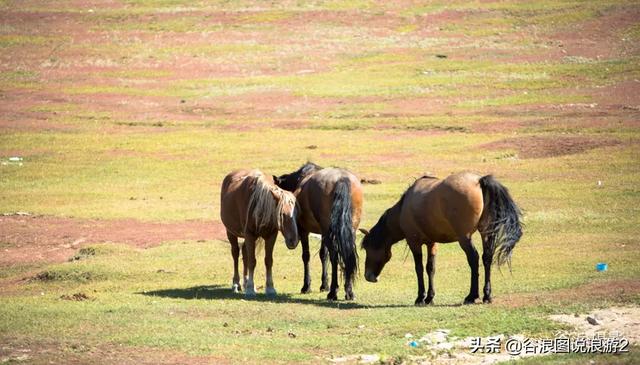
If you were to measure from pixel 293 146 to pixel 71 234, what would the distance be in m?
15.9

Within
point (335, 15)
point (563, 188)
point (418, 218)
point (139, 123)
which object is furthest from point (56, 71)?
point (418, 218)

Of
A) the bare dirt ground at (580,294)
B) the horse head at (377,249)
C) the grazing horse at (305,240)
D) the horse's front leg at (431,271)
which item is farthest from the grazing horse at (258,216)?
the bare dirt ground at (580,294)

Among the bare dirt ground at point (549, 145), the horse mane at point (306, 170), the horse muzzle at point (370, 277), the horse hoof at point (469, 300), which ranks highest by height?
the horse mane at point (306, 170)

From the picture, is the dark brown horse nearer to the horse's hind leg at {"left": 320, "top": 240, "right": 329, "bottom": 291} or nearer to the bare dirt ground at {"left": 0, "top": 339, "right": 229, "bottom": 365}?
the horse's hind leg at {"left": 320, "top": 240, "right": 329, "bottom": 291}

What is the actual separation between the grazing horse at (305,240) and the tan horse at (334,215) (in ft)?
0.06

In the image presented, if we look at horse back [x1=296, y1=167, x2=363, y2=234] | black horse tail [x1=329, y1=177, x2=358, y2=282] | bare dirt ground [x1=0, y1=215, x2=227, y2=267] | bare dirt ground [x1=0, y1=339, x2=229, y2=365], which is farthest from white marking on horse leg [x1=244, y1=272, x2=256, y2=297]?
bare dirt ground [x1=0, y1=215, x2=227, y2=267]

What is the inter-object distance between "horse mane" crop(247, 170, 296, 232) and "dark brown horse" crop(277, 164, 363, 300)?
522mm

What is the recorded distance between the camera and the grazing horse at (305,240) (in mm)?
18000

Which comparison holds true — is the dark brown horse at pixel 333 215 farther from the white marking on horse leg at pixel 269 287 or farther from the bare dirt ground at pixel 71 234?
the bare dirt ground at pixel 71 234

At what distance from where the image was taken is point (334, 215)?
16.8m

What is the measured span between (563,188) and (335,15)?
52.4 meters

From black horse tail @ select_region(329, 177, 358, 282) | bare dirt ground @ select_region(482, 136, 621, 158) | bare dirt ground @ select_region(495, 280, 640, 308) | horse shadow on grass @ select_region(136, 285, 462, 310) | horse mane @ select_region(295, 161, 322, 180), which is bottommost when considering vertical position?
bare dirt ground @ select_region(482, 136, 621, 158)

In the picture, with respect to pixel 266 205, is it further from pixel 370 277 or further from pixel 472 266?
pixel 472 266

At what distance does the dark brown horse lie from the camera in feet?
54.5
